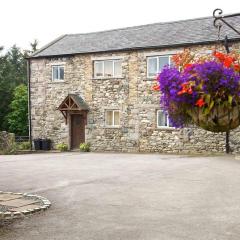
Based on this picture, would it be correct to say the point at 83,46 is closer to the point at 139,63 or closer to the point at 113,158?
the point at 139,63

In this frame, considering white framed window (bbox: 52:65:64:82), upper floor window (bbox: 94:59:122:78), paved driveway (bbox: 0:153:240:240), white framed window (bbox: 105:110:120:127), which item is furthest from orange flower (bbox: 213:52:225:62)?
white framed window (bbox: 52:65:64:82)

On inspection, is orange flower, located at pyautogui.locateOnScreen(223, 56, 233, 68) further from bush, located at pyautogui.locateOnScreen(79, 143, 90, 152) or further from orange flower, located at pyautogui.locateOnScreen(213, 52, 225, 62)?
bush, located at pyautogui.locateOnScreen(79, 143, 90, 152)

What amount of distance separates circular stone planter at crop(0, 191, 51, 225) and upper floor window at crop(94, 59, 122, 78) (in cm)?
1361

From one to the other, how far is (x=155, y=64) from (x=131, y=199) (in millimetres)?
13114

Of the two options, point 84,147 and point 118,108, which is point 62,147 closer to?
point 84,147

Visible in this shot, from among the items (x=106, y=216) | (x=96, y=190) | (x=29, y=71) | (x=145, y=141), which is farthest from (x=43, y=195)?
(x=29, y=71)

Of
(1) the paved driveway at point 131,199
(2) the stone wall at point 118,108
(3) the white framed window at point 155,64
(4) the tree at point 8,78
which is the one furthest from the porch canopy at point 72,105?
(4) the tree at point 8,78

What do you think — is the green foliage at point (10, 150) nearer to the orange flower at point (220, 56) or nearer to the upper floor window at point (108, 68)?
the upper floor window at point (108, 68)

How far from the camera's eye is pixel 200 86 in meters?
4.36

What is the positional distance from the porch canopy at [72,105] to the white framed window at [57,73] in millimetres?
1642

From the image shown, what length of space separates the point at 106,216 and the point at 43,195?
285cm

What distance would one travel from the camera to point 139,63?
23672mm

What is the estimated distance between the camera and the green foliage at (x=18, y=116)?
3641 centimetres

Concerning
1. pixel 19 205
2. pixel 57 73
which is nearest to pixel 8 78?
pixel 57 73
